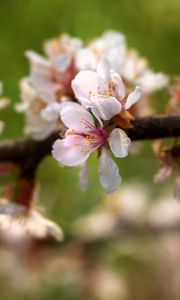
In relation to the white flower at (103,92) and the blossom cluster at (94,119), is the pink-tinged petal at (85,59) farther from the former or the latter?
the white flower at (103,92)

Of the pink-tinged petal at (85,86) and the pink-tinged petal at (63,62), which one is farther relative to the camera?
the pink-tinged petal at (63,62)

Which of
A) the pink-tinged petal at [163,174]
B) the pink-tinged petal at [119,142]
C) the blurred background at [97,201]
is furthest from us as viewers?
the blurred background at [97,201]

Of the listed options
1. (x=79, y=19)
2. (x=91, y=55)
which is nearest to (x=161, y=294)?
(x=79, y=19)

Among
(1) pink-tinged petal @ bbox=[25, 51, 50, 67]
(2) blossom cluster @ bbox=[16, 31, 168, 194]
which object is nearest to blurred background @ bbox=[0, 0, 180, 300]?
(1) pink-tinged petal @ bbox=[25, 51, 50, 67]

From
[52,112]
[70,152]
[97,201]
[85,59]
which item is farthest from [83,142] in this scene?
[97,201]

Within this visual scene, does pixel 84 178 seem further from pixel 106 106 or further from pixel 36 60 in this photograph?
pixel 36 60

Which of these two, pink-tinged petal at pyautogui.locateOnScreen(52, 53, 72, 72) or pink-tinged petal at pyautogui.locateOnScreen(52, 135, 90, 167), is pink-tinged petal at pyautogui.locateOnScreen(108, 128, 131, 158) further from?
pink-tinged petal at pyautogui.locateOnScreen(52, 53, 72, 72)

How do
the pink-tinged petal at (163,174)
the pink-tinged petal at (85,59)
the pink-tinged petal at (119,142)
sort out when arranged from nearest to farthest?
the pink-tinged petal at (119,142) < the pink-tinged petal at (163,174) < the pink-tinged petal at (85,59)

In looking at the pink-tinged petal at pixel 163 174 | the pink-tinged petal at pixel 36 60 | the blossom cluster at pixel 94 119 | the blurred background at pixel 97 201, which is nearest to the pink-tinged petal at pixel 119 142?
the blossom cluster at pixel 94 119
